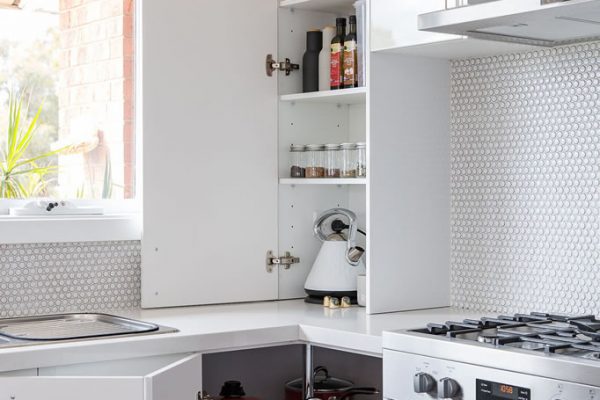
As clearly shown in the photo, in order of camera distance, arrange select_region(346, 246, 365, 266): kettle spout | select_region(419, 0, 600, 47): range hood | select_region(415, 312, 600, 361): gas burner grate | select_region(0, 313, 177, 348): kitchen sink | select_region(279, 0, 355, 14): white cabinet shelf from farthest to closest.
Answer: select_region(279, 0, 355, 14): white cabinet shelf → select_region(346, 246, 365, 266): kettle spout → select_region(0, 313, 177, 348): kitchen sink → select_region(419, 0, 600, 47): range hood → select_region(415, 312, 600, 361): gas burner grate

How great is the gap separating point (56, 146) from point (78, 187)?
0.44ft

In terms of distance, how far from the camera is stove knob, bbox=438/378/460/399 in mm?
2033

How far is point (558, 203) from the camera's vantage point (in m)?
2.60

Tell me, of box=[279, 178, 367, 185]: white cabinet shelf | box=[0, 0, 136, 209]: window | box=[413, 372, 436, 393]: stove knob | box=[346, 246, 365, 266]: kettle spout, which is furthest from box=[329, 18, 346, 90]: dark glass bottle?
box=[413, 372, 436, 393]: stove knob

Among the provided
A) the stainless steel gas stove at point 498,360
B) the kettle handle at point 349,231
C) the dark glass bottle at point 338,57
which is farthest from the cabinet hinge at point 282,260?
the stainless steel gas stove at point 498,360

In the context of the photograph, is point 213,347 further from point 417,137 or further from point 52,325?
point 417,137

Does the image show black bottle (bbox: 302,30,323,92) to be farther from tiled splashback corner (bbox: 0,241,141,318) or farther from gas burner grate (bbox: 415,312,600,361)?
gas burner grate (bbox: 415,312,600,361)

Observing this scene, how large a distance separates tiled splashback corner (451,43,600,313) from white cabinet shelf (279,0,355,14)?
1.44ft

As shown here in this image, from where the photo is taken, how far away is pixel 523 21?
2.18 meters

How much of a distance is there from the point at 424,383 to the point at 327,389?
62 cm

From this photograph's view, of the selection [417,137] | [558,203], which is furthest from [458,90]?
[558,203]

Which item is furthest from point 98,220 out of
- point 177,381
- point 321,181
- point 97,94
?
point 177,381

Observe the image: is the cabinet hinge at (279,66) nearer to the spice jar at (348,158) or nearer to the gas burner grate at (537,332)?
the spice jar at (348,158)

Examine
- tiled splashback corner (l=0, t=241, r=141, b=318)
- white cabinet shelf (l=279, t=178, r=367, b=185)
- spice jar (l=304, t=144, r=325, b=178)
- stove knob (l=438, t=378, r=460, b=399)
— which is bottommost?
stove knob (l=438, t=378, r=460, b=399)
